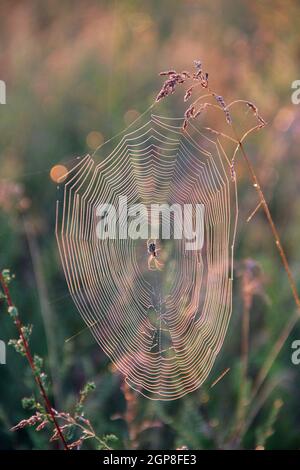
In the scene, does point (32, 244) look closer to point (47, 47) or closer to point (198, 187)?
point (198, 187)

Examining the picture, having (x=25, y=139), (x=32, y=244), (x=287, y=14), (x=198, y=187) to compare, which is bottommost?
(x=32, y=244)

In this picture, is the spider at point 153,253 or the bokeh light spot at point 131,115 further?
the bokeh light spot at point 131,115

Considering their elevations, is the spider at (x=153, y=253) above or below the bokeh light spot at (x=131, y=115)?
below

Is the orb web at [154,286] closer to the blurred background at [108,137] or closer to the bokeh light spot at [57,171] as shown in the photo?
the blurred background at [108,137]

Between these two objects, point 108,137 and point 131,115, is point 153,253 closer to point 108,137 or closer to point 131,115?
point 108,137

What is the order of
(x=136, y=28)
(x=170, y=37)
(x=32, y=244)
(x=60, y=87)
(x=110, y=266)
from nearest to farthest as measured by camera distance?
1. (x=110, y=266)
2. (x=32, y=244)
3. (x=136, y=28)
4. (x=60, y=87)
5. (x=170, y=37)

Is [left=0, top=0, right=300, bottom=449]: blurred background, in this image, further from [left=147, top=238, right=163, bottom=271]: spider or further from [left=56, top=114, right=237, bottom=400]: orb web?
[left=147, top=238, right=163, bottom=271]: spider

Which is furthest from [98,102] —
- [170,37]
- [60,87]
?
[170,37]

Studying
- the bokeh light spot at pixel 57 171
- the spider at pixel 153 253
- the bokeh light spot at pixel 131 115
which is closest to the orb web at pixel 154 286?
the spider at pixel 153 253
